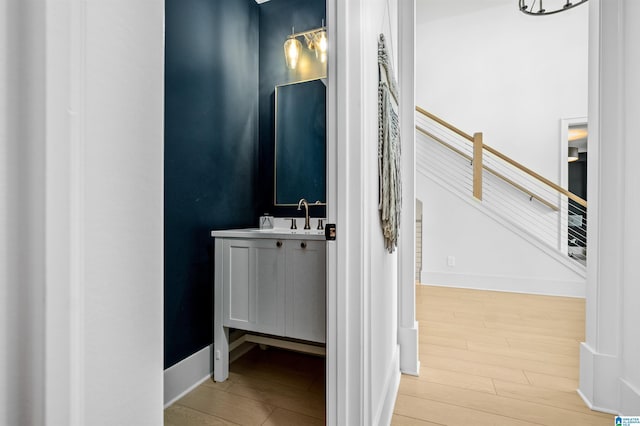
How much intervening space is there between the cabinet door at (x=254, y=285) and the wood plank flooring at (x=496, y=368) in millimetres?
812

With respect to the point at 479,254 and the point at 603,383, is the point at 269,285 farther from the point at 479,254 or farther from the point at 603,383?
the point at 479,254

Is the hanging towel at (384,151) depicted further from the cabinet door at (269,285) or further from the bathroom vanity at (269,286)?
the cabinet door at (269,285)

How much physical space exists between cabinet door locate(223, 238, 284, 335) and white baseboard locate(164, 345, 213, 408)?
27cm

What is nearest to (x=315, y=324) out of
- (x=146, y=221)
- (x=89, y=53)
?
(x=146, y=221)

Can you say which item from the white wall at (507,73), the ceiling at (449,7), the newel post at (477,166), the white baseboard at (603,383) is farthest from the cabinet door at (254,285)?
the ceiling at (449,7)

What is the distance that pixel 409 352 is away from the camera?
6.32 ft

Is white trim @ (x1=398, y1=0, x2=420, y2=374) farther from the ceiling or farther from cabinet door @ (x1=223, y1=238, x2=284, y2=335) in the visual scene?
the ceiling

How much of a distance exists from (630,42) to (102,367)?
2.31 metres

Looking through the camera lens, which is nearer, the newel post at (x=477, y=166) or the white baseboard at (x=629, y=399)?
the white baseboard at (x=629, y=399)

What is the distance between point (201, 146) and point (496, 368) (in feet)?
7.59

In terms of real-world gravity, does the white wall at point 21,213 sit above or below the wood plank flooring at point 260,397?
above

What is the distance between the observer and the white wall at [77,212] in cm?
23

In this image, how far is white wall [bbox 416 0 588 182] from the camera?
13.8ft

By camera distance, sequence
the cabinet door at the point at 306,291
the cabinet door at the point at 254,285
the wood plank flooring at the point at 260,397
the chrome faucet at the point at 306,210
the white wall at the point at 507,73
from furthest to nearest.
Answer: the white wall at the point at 507,73, the chrome faucet at the point at 306,210, the cabinet door at the point at 254,285, the cabinet door at the point at 306,291, the wood plank flooring at the point at 260,397
